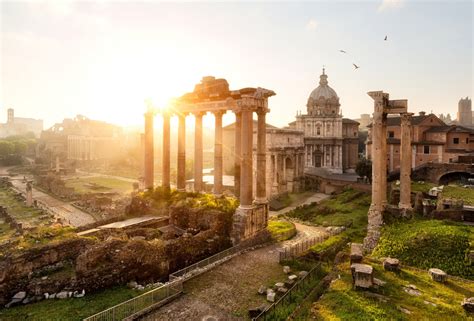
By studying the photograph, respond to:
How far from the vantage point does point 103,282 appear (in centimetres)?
1279

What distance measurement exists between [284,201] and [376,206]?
21396mm

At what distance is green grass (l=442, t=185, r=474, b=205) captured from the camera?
21234 mm

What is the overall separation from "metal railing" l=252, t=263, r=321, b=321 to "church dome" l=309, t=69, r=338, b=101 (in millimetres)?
51217

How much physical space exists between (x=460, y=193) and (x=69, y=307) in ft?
84.1

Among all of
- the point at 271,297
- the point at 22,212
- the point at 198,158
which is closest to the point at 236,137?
the point at 198,158

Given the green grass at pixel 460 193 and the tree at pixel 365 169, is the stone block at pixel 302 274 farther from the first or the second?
the tree at pixel 365 169

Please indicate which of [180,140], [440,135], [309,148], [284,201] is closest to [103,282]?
[180,140]

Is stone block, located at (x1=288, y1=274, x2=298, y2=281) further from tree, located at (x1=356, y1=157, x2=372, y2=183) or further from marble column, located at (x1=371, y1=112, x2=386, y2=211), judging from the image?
tree, located at (x1=356, y1=157, x2=372, y2=183)

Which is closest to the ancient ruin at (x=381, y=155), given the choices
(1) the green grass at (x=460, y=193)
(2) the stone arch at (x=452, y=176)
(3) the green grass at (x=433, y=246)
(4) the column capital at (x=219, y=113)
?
(3) the green grass at (x=433, y=246)

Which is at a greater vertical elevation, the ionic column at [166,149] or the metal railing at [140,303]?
the ionic column at [166,149]

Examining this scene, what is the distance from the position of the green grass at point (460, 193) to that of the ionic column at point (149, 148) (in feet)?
72.6

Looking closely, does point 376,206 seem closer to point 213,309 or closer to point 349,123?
point 213,309

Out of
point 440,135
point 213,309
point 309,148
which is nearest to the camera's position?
point 213,309

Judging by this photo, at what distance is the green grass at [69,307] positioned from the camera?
1066cm
